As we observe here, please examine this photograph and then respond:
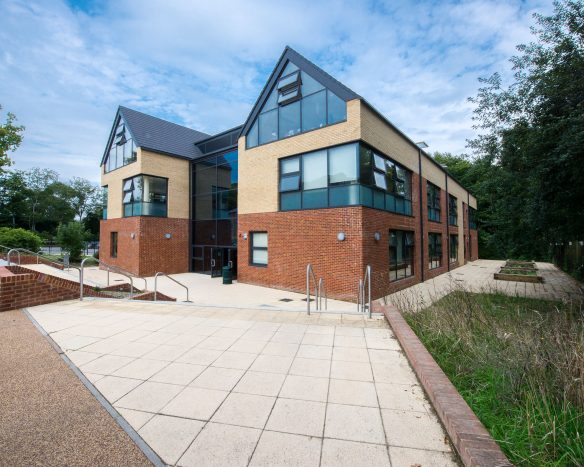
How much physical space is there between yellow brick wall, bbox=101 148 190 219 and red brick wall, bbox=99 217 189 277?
0.74m

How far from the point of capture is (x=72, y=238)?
79.2 feet

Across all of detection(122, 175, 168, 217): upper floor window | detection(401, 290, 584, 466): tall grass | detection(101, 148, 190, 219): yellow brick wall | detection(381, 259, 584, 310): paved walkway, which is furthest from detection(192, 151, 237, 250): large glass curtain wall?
detection(401, 290, 584, 466): tall grass

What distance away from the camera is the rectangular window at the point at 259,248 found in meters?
13.8

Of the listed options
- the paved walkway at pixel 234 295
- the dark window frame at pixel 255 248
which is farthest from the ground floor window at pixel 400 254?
the dark window frame at pixel 255 248

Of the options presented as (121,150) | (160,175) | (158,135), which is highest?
(158,135)

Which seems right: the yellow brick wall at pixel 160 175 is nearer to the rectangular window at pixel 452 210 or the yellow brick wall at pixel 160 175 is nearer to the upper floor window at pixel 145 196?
the upper floor window at pixel 145 196

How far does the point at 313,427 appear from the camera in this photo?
2703 mm

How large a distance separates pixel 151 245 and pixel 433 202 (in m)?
18.2

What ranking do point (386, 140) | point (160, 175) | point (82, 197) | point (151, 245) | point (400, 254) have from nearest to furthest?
point (386, 140) → point (400, 254) → point (151, 245) → point (160, 175) → point (82, 197)

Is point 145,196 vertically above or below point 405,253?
above

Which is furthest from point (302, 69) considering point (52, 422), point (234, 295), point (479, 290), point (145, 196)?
point (52, 422)

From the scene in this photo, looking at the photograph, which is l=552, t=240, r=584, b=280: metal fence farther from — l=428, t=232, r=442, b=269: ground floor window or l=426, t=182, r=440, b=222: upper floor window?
l=426, t=182, r=440, b=222: upper floor window

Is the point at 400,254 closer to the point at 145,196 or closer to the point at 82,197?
the point at 145,196

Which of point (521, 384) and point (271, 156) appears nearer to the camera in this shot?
point (521, 384)
